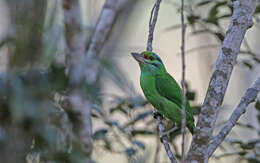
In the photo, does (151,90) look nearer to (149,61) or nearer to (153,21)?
(149,61)

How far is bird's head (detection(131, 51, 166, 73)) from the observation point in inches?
194

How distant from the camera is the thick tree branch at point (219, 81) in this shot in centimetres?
326

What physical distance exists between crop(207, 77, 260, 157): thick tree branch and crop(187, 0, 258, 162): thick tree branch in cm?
13

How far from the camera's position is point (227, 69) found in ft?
11.0

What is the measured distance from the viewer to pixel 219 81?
10.9ft

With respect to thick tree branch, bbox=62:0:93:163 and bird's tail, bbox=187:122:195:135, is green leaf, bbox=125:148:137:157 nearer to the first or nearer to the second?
bird's tail, bbox=187:122:195:135

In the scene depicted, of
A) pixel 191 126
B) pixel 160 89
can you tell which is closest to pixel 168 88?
pixel 160 89

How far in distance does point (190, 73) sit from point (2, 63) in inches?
356

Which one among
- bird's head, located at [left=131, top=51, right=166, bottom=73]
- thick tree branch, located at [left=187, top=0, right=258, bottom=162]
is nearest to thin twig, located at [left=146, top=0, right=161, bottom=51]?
bird's head, located at [left=131, top=51, right=166, bottom=73]

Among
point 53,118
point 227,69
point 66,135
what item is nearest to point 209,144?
point 227,69

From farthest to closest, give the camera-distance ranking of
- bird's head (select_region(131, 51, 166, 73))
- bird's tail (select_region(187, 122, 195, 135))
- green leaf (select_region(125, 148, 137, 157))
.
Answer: bird's tail (select_region(187, 122, 195, 135)) < bird's head (select_region(131, 51, 166, 73)) < green leaf (select_region(125, 148, 137, 157))

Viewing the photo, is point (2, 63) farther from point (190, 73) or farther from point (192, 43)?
point (192, 43)

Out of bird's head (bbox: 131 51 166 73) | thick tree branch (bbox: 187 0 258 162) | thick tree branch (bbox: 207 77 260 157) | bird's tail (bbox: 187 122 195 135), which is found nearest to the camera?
thick tree branch (bbox: 187 0 258 162)

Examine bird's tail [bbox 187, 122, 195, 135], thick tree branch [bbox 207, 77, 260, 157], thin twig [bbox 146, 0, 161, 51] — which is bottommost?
bird's tail [bbox 187, 122, 195, 135]
